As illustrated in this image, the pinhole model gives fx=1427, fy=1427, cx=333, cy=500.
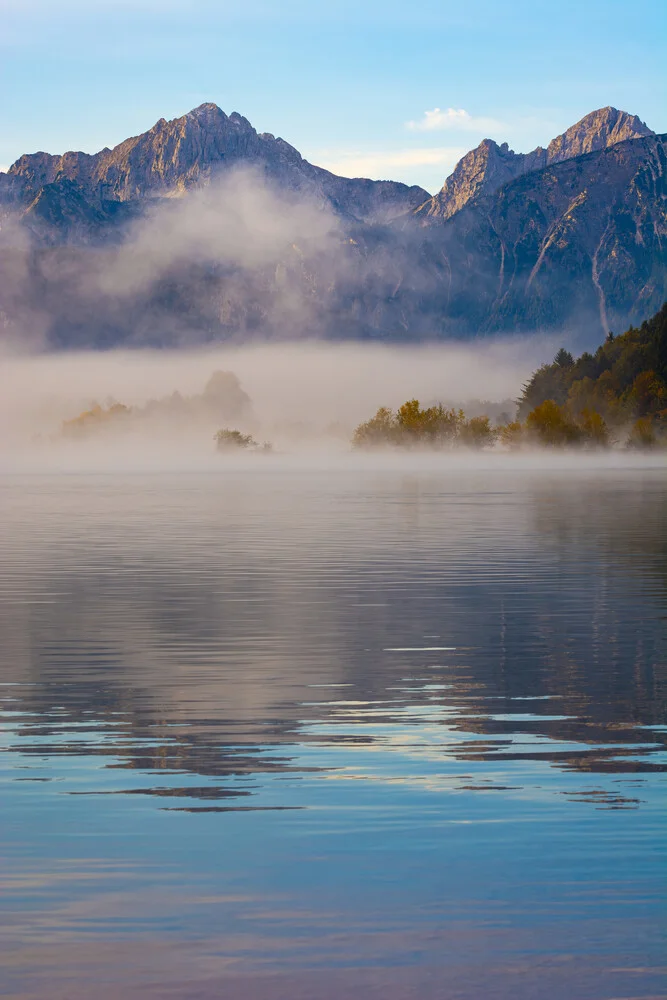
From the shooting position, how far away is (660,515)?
333 feet

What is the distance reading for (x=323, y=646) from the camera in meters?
35.0

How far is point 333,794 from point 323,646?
53.5ft

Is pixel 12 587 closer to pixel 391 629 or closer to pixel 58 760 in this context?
pixel 391 629

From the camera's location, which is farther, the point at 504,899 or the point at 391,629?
the point at 391,629

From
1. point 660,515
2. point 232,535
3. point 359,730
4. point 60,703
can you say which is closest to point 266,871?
point 359,730

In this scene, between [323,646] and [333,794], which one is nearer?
[333,794]

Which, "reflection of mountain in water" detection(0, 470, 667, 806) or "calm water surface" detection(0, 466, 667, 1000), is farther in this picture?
"reflection of mountain in water" detection(0, 470, 667, 806)

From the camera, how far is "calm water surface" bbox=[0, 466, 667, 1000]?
41.7 feet

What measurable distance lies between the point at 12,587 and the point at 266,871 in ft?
122

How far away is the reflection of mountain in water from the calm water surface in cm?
12

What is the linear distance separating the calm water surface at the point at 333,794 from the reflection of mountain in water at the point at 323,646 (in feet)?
0.41

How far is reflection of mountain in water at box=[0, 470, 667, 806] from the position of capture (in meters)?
22.7

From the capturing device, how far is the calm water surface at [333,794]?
1271 cm

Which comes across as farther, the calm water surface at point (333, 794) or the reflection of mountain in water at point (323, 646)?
the reflection of mountain in water at point (323, 646)
